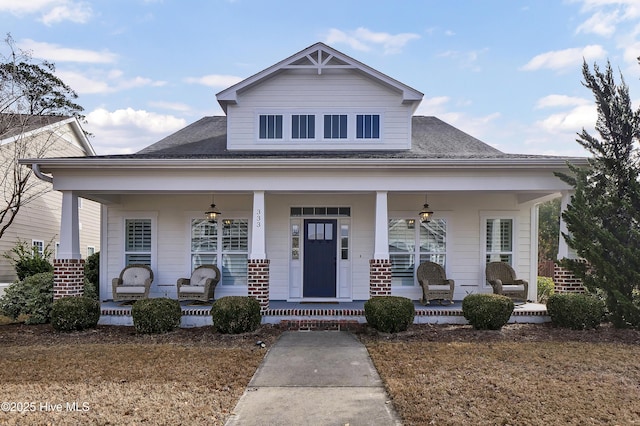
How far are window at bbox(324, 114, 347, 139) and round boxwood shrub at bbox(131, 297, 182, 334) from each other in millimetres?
5452

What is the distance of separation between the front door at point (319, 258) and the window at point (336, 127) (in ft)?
6.86

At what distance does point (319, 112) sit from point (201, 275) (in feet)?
16.0

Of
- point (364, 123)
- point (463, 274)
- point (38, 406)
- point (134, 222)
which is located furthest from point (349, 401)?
point (134, 222)

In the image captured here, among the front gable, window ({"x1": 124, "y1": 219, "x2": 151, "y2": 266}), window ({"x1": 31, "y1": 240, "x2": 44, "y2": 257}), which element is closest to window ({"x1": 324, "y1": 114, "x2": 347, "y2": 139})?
the front gable

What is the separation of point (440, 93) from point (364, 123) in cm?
389

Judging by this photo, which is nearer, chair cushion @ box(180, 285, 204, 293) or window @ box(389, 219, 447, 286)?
chair cushion @ box(180, 285, 204, 293)

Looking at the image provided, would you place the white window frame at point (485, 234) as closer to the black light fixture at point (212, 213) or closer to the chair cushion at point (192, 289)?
the black light fixture at point (212, 213)

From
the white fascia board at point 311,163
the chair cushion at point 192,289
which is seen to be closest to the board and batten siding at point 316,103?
the white fascia board at point 311,163

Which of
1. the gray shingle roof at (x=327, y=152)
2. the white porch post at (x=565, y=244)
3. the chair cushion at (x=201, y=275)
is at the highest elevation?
the gray shingle roof at (x=327, y=152)

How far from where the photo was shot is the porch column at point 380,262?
8.88 m

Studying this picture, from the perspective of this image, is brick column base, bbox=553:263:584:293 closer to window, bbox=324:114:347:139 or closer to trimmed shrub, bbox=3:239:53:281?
window, bbox=324:114:347:139

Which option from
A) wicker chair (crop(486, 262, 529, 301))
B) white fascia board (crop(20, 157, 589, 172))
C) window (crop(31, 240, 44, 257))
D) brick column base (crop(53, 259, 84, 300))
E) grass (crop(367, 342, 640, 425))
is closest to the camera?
grass (crop(367, 342, 640, 425))

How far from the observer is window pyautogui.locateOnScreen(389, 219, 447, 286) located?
35.9ft

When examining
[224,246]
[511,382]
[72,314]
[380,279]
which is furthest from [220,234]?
[511,382]
